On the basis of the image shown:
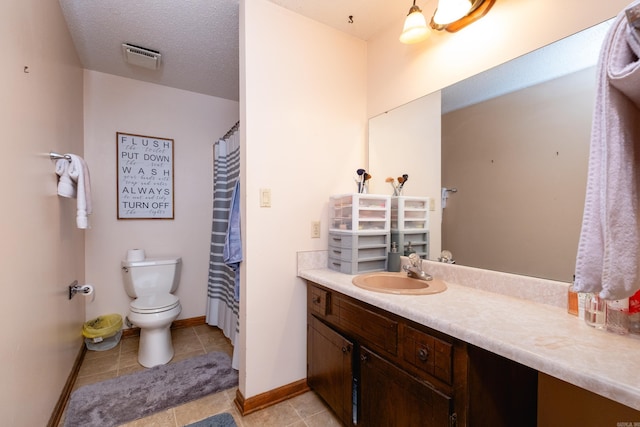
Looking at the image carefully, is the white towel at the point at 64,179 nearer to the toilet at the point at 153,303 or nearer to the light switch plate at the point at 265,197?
the toilet at the point at 153,303

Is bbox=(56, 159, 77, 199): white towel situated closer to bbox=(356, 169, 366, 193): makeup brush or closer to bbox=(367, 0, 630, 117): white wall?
bbox=(356, 169, 366, 193): makeup brush

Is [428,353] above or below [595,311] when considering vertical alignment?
below

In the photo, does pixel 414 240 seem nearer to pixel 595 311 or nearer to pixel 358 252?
pixel 358 252

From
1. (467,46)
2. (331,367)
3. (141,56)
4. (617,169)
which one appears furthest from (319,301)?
(141,56)

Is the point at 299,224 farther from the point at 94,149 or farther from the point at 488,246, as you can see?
the point at 94,149

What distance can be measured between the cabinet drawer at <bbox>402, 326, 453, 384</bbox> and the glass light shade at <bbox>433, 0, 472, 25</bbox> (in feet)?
4.69

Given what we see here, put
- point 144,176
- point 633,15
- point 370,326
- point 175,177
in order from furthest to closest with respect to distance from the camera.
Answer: point 175,177 < point 144,176 < point 370,326 < point 633,15

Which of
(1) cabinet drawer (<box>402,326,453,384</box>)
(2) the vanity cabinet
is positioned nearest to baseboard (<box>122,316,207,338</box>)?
(2) the vanity cabinet

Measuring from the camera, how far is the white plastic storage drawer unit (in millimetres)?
1630

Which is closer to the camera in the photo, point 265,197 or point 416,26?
point 416,26

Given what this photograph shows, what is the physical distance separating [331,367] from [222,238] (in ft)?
4.79

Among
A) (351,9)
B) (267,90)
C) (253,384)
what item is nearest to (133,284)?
(253,384)

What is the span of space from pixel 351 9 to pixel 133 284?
8.84ft

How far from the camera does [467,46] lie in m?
1.45
